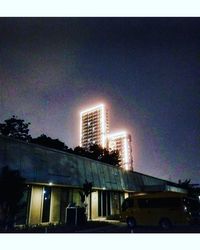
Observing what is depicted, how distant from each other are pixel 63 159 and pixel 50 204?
3.50 m

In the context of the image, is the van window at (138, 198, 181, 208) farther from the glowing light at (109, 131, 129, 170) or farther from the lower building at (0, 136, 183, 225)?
the glowing light at (109, 131, 129, 170)

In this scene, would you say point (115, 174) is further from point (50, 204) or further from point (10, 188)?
point (10, 188)

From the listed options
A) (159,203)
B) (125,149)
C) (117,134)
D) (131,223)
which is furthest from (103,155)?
(159,203)

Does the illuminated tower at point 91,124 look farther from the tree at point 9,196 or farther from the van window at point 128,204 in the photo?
the tree at point 9,196

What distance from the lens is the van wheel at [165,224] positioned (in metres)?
14.1

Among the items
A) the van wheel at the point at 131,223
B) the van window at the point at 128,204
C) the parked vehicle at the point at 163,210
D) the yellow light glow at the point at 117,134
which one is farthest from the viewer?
the yellow light glow at the point at 117,134

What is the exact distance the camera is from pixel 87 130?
120 m

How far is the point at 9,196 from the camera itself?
1300 cm

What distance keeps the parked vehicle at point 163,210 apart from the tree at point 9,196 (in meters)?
7.51

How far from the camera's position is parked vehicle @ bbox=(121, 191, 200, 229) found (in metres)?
14.0

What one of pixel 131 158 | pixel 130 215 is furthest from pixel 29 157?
pixel 131 158

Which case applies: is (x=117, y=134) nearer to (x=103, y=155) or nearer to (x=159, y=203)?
(x=103, y=155)

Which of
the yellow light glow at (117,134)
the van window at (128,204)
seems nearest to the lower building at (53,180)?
the van window at (128,204)

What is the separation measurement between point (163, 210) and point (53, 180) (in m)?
7.75
